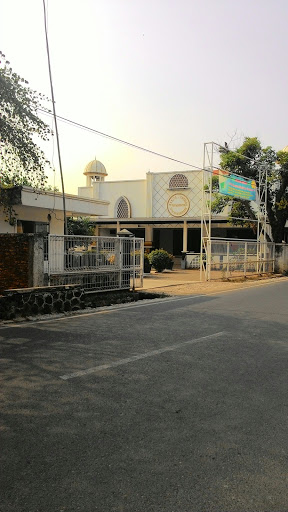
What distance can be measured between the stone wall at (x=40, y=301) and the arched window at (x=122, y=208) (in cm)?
2501

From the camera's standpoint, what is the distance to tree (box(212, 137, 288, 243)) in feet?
82.2

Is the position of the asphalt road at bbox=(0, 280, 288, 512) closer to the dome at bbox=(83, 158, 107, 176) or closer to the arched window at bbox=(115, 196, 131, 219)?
the arched window at bbox=(115, 196, 131, 219)

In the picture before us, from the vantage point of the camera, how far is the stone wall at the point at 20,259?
10219 millimetres

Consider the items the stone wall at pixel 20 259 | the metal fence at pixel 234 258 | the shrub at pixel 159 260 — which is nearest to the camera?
the stone wall at pixel 20 259

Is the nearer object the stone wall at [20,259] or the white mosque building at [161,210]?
the stone wall at [20,259]

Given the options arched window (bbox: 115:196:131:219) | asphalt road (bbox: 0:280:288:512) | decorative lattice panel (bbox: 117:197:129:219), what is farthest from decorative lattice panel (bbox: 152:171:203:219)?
asphalt road (bbox: 0:280:288:512)

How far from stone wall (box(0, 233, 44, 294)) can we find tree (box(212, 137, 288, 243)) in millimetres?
16513

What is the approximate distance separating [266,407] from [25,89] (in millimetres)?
8418

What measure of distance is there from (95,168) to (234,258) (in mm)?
23204

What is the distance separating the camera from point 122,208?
35.4 metres

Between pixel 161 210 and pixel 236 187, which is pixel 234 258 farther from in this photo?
pixel 161 210

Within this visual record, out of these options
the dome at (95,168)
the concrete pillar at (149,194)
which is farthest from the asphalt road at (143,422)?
the dome at (95,168)

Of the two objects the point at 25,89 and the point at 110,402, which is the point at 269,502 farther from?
the point at 25,89

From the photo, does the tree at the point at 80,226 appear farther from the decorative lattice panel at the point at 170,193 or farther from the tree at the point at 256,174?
the tree at the point at 256,174
